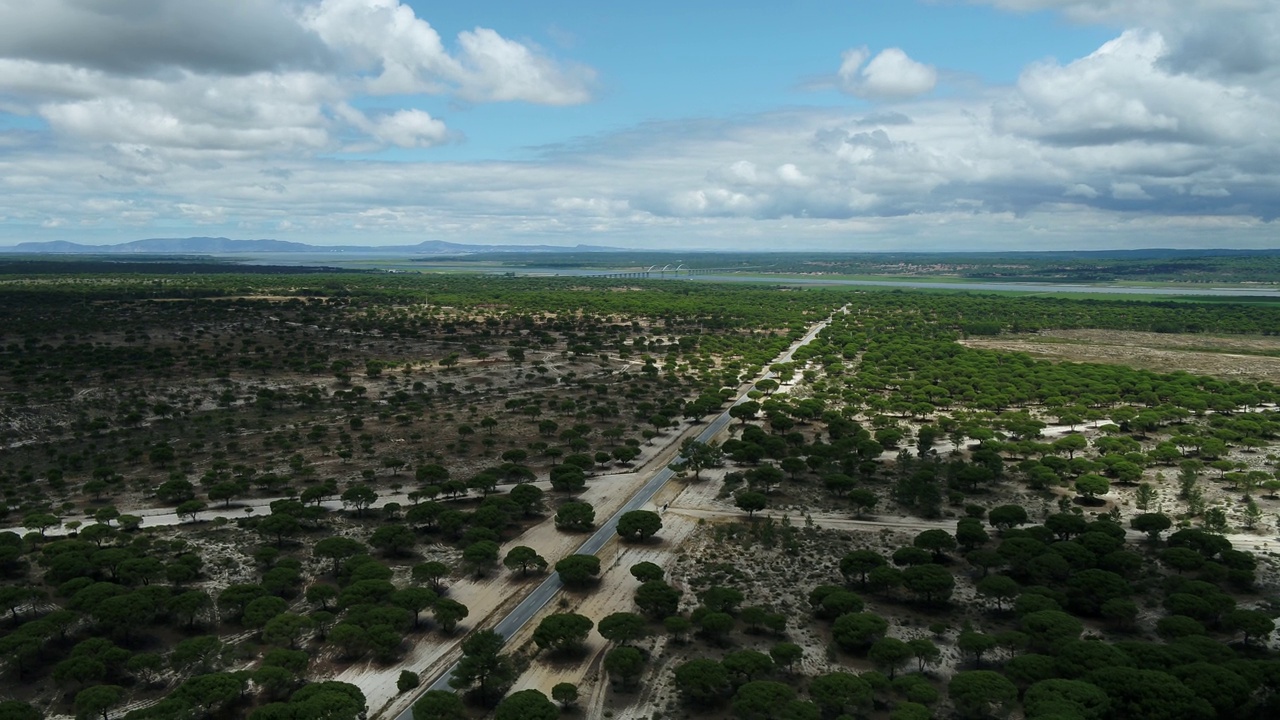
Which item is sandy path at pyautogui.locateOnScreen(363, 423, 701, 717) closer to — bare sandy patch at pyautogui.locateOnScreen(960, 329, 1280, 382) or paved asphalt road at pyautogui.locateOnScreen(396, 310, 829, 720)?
paved asphalt road at pyautogui.locateOnScreen(396, 310, 829, 720)

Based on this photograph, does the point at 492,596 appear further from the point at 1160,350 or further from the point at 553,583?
the point at 1160,350

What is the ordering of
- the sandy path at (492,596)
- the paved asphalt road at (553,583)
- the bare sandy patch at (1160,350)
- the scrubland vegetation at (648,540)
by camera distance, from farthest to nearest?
the bare sandy patch at (1160,350)
the paved asphalt road at (553,583)
the sandy path at (492,596)
the scrubland vegetation at (648,540)

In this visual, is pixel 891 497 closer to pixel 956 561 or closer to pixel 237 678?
pixel 956 561

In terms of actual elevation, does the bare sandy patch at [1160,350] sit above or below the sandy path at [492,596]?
above

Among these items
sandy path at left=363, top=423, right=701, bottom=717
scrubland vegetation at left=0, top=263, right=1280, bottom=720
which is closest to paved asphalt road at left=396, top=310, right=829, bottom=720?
sandy path at left=363, top=423, right=701, bottom=717

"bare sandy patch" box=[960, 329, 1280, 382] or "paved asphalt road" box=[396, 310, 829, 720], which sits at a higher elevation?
"bare sandy patch" box=[960, 329, 1280, 382]

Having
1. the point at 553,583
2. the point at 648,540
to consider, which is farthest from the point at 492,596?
the point at 648,540

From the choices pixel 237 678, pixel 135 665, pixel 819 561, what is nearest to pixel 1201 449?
pixel 819 561

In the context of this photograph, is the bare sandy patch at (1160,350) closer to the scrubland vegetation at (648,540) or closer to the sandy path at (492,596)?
the scrubland vegetation at (648,540)

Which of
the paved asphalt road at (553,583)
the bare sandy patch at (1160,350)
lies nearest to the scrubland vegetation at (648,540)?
the paved asphalt road at (553,583)

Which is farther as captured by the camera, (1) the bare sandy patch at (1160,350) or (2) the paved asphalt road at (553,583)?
(1) the bare sandy patch at (1160,350)

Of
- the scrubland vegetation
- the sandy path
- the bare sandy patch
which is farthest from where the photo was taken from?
the bare sandy patch
